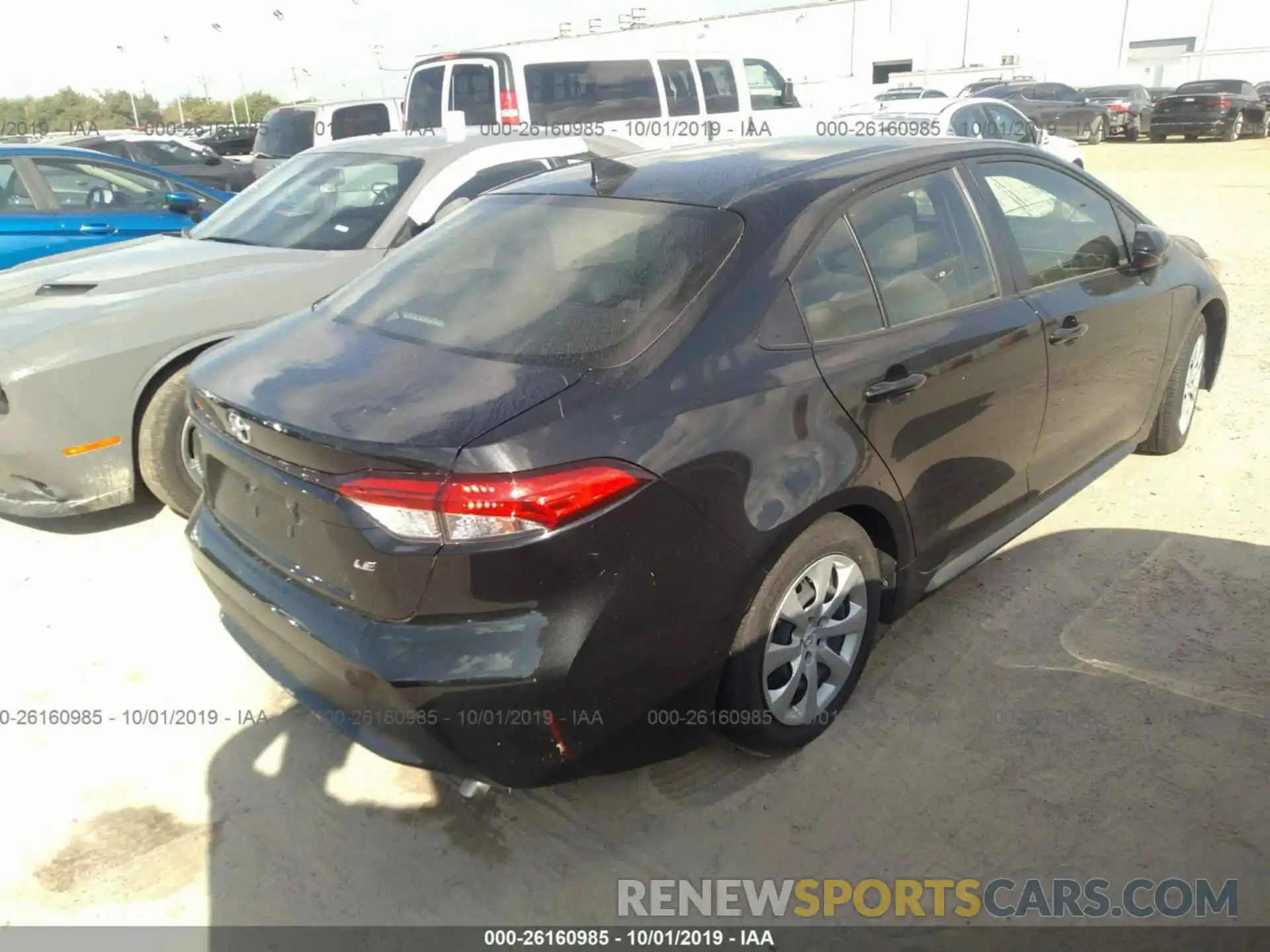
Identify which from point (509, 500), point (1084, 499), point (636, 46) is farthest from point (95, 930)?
point (636, 46)

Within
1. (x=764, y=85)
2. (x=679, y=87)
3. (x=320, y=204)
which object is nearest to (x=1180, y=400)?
(x=320, y=204)

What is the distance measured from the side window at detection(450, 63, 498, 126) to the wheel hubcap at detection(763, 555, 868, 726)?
8553 millimetres

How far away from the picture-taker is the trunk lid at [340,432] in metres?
2.15

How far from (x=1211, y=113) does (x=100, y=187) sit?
88.3ft

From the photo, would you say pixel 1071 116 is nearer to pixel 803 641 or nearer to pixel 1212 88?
pixel 1212 88

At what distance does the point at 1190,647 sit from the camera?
328cm

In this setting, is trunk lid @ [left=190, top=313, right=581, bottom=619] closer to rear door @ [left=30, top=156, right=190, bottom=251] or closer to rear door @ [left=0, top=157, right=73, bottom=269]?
rear door @ [left=0, top=157, right=73, bottom=269]

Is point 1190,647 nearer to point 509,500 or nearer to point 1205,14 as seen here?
point 509,500

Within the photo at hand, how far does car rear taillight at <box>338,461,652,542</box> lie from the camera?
2.06 meters

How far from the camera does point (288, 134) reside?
15.0 meters

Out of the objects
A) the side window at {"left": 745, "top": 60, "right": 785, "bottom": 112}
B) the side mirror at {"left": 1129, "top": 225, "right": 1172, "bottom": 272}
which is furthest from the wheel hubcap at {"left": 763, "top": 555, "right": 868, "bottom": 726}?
the side window at {"left": 745, "top": 60, "right": 785, "bottom": 112}

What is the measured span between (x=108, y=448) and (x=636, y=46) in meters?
9.49

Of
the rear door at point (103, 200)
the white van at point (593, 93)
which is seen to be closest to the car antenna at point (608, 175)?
the rear door at point (103, 200)

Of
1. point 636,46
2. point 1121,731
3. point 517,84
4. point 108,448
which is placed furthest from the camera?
point 636,46
